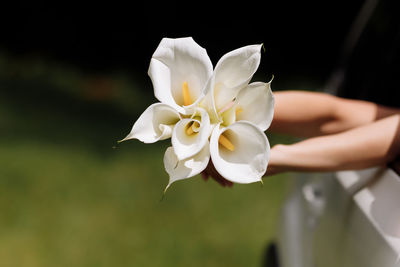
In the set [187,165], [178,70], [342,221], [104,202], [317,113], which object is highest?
[178,70]

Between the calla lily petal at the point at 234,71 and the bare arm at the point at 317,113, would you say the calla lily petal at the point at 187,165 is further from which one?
the bare arm at the point at 317,113

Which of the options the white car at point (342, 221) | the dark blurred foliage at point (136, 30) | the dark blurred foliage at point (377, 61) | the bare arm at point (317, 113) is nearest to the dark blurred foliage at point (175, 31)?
the dark blurred foliage at point (136, 30)

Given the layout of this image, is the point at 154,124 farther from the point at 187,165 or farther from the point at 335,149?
the point at 335,149

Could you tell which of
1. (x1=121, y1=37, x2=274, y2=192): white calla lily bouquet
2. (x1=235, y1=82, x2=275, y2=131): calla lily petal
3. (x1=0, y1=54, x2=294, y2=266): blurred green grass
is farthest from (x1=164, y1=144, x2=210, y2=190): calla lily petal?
(x1=0, y1=54, x2=294, y2=266): blurred green grass

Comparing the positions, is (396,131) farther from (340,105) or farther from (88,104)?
(88,104)

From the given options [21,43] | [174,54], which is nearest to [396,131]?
[174,54]

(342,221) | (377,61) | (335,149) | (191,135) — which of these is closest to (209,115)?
(191,135)
